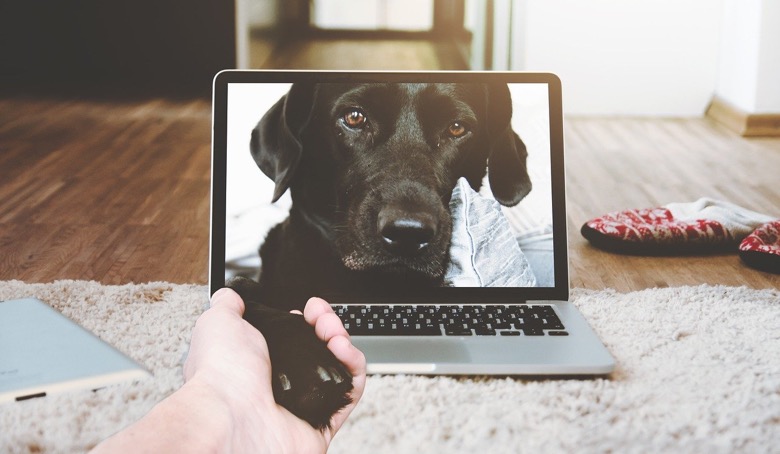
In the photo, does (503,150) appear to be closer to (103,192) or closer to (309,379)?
(309,379)

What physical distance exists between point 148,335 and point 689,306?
0.81 metres

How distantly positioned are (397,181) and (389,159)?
33mm

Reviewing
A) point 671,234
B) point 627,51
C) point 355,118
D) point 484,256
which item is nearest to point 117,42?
point 627,51

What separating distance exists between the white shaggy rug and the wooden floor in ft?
0.91

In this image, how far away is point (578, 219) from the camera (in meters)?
1.97

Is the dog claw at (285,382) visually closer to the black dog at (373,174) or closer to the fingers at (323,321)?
the fingers at (323,321)

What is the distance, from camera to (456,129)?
114 cm

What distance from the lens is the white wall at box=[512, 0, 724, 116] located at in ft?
11.1

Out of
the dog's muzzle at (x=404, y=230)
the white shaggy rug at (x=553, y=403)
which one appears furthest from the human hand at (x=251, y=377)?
the dog's muzzle at (x=404, y=230)

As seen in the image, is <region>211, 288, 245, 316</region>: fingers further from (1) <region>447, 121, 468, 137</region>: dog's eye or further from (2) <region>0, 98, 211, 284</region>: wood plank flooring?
(2) <region>0, 98, 211, 284</region>: wood plank flooring

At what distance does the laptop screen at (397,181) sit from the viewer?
1.13 metres

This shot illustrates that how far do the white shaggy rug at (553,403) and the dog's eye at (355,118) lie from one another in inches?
13.7

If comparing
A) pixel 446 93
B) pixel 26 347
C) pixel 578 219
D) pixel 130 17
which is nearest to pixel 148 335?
pixel 26 347

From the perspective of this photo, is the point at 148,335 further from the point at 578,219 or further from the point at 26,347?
the point at 578,219
